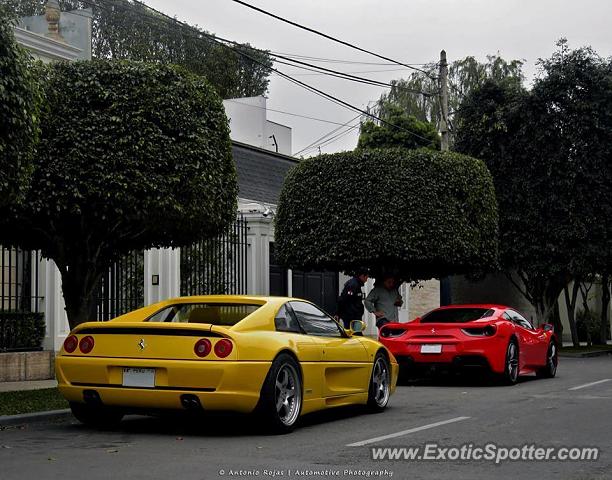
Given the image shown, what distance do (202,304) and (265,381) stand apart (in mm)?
1511

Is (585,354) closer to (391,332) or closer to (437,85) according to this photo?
(391,332)

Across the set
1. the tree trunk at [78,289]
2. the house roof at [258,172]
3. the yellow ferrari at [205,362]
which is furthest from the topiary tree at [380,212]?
the yellow ferrari at [205,362]

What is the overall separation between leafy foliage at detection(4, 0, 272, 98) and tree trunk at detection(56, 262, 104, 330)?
29.0 meters

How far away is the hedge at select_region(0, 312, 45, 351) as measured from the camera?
53.0 ft

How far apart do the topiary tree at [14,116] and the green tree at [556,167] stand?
57.6 ft

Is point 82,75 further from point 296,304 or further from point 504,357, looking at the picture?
point 504,357

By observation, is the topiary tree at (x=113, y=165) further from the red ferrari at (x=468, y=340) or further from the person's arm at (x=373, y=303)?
the person's arm at (x=373, y=303)

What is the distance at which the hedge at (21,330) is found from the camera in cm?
1617

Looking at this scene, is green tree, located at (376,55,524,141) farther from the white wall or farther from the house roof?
the house roof

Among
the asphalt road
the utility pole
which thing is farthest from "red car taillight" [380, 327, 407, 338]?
the utility pole

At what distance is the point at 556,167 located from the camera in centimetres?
2597

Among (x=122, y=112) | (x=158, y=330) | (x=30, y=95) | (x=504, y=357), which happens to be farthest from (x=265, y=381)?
(x=504, y=357)

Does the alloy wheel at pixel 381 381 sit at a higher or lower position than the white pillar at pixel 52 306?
lower

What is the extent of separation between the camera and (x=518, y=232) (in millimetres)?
26547
